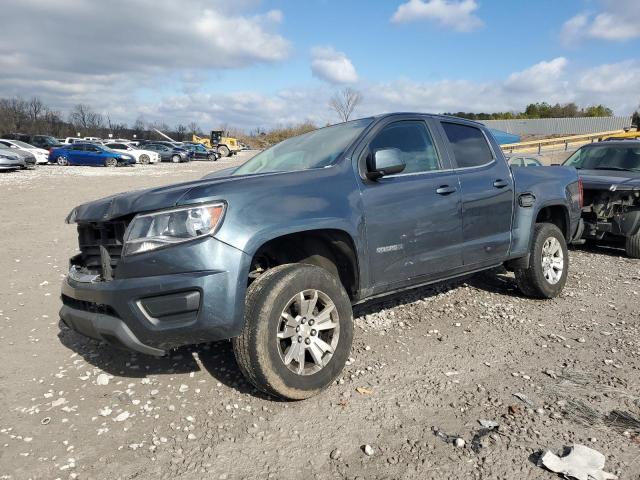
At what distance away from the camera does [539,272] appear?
16.9ft

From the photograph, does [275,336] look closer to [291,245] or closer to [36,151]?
[291,245]

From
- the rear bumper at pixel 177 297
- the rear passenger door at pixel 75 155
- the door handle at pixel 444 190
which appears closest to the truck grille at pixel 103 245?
the rear bumper at pixel 177 297

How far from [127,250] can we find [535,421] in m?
2.60

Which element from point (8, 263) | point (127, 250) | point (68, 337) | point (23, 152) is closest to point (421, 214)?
point (127, 250)

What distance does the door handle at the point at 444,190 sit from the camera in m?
4.03

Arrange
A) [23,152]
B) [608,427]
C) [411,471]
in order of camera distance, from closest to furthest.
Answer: [411,471], [608,427], [23,152]

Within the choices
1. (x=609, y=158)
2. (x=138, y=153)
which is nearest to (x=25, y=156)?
(x=138, y=153)

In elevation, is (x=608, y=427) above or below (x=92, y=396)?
above

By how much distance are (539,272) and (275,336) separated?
330 cm

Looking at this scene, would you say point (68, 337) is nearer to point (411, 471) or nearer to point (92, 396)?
point (92, 396)

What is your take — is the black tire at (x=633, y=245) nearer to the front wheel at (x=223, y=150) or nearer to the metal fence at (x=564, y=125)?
the front wheel at (x=223, y=150)

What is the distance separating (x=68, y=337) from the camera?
439cm

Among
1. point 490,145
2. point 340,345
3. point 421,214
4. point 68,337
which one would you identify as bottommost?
point 68,337

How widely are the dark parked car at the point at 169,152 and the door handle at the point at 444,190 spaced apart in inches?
1455
